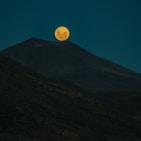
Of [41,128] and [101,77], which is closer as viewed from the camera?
[41,128]

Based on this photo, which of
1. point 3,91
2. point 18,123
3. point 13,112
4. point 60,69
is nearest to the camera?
point 18,123

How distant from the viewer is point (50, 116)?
31422 mm

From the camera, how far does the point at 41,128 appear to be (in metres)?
26.5

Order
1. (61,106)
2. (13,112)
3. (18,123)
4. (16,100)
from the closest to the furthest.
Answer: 1. (18,123)
2. (13,112)
3. (16,100)
4. (61,106)

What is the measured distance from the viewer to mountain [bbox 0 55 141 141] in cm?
2547

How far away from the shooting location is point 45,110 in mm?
33125

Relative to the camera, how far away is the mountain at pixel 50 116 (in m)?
25.5

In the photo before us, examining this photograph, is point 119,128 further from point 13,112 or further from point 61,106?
point 13,112

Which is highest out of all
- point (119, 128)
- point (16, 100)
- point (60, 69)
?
point (60, 69)

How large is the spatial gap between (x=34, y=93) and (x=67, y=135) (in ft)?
46.5

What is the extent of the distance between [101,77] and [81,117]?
481 feet

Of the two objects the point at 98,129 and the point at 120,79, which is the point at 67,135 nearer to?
the point at 98,129

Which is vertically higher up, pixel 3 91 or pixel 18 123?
pixel 3 91

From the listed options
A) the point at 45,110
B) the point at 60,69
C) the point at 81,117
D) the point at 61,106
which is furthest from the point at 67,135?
the point at 60,69
